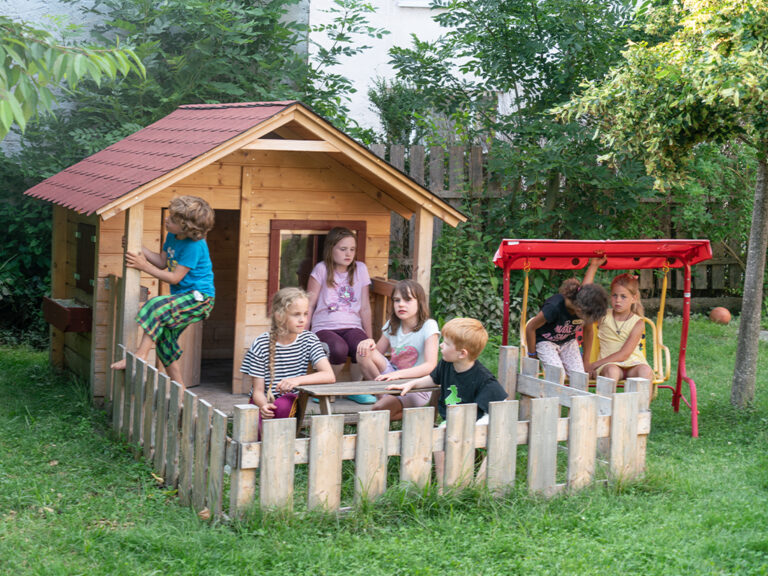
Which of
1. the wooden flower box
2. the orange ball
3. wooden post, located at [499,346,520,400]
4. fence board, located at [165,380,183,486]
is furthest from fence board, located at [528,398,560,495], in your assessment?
the orange ball

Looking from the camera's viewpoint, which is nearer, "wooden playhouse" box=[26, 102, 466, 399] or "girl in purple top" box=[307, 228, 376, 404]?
"wooden playhouse" box=[26, 102, 466, 399]

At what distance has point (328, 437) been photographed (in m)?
4.88

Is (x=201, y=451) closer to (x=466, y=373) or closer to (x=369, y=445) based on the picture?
(x=369, y=445)

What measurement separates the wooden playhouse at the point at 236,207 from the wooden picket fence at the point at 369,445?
132 centimetres

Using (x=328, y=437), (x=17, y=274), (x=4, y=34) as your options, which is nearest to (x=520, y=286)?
(x=17, y=274)

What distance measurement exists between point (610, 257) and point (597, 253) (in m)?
0.29

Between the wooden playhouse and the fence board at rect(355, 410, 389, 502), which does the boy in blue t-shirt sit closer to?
the wooden playhouse

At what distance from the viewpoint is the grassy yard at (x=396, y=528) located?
446cm

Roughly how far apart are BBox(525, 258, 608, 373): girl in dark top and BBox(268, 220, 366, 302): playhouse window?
5.51 ft

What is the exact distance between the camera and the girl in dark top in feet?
25.1

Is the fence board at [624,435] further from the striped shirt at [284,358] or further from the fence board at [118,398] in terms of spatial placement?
the fence board at [118,398]

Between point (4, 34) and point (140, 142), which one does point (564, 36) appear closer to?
point (140, 142)

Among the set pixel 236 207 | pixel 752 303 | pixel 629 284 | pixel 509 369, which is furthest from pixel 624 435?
pixel 236 207

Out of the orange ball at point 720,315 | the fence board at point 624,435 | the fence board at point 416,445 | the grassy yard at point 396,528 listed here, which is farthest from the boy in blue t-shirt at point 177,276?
the orange ball at point 720,315
